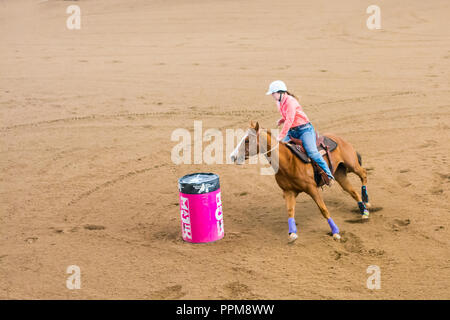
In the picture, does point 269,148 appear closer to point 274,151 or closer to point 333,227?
point 274,151

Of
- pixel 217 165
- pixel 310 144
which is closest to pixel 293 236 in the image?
pixel 310 144

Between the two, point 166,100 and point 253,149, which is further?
point 166,100

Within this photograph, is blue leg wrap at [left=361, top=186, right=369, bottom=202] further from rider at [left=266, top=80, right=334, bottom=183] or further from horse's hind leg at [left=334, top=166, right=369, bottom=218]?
rider at [left=266, top=80, right=334, bottom=183]

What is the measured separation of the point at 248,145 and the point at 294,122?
34.8 inches

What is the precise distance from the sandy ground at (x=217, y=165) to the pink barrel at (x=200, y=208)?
0.87ft

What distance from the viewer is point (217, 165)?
12.9 metres

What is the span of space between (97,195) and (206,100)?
280 inches

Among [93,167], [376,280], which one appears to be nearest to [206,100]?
[93,167]

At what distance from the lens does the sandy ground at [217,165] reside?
26.4ft

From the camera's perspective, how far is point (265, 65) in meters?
21.0

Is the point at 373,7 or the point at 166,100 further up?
the point at 373,7

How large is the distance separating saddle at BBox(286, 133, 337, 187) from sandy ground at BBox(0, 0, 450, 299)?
35.5 inches

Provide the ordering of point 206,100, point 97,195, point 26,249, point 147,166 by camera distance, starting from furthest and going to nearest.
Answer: point 206,100 → point 147,166 → point 97,195 → point 26,249

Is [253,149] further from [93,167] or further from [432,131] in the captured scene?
[432,131]
